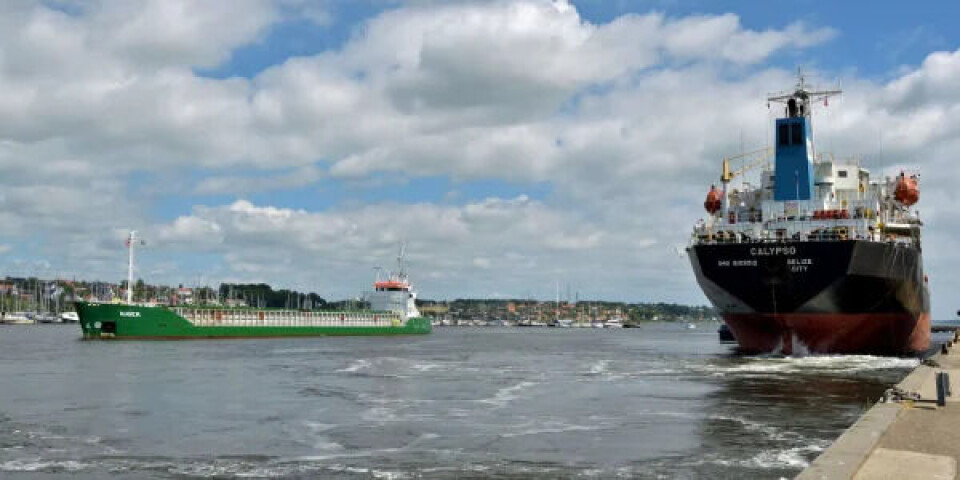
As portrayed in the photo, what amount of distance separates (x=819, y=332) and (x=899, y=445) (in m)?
35.0

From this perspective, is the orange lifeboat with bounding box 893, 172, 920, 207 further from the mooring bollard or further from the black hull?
the mooring bollard

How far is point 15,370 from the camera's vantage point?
46.7 metres

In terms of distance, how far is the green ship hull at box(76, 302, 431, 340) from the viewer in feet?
280

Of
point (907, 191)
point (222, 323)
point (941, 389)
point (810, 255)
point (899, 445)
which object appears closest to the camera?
point (899, 445)

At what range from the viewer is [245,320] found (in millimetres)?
107062

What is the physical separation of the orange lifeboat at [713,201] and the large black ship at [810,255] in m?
0.08

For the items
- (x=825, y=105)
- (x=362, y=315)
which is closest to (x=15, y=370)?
(x=825, y=105)

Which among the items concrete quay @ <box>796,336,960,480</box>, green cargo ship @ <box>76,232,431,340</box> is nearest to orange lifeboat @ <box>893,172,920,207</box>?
concrete quay @ <box>796,336,960,480</box>

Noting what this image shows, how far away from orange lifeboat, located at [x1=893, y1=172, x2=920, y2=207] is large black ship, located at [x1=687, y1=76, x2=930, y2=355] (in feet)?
0.25

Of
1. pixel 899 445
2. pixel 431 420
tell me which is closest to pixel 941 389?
pixel 899 445

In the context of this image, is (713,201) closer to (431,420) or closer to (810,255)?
(810,255)

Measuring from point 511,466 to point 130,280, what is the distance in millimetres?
81185

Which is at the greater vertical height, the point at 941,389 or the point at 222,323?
the point at 941,389

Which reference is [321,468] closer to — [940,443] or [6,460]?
[6,460]
